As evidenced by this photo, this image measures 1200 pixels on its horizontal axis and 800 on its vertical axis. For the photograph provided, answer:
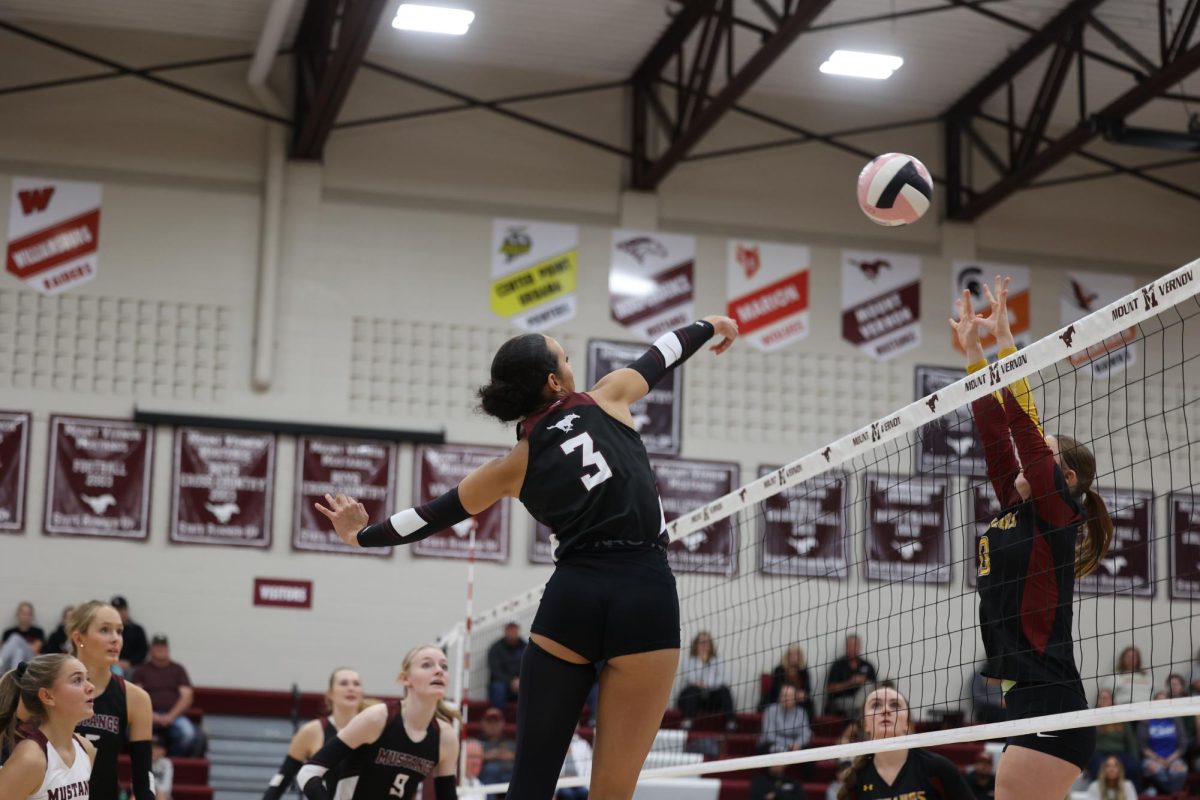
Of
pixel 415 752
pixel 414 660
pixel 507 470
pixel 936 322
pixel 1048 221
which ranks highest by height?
pixel 1048 221

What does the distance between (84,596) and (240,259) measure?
461 centimetres

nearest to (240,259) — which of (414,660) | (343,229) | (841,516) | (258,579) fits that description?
(343,229)

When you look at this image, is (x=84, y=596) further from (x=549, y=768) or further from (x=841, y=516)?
(x=549, y=768)

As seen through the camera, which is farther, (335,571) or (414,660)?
(335,571)

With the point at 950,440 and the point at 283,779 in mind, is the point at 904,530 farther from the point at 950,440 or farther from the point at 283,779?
the point at 283,779

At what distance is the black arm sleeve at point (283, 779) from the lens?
28.6 feet

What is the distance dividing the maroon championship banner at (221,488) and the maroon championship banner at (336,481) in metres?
0.39

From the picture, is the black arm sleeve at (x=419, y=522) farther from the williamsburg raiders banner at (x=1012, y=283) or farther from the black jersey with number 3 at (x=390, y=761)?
the williamsburg raiders banner at (x=1012, y=283)

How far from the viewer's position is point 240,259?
18.7m

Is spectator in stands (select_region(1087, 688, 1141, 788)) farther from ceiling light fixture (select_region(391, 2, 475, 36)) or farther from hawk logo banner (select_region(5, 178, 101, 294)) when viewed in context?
hawk logo banner (select_region(5, 178, 101, 294))

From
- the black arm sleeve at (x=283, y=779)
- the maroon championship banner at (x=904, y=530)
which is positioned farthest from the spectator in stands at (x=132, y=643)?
the maroon championship banner at (x=904, y=530)

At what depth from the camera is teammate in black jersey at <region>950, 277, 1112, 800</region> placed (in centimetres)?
538

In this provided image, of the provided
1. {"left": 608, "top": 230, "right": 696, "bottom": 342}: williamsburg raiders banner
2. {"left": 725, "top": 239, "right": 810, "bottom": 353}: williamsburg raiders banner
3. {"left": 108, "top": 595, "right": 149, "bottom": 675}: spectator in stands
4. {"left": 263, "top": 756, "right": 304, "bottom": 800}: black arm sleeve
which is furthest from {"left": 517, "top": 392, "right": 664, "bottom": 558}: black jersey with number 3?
{"left": 725, "top": 239, "right": 810, "bottom": 353}: williamsburg raiders banner

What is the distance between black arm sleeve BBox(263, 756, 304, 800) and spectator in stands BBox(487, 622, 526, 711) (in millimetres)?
7794
